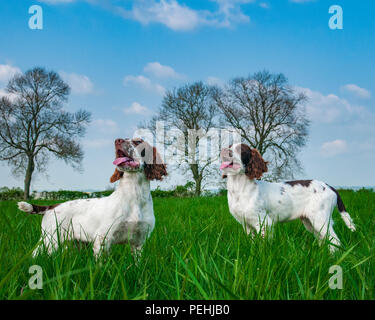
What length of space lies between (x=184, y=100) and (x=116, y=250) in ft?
47.8

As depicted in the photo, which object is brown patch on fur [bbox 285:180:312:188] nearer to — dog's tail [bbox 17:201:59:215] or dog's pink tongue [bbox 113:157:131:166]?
dog's pink tongue [bbox 113:157:131:166]

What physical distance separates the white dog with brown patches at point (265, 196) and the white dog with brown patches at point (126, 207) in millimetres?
1476

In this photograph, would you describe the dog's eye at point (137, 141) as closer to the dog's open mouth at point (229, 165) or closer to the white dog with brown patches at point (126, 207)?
the white dog with brown patches at point (126, 207)

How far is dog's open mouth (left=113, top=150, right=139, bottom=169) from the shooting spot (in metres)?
3.45

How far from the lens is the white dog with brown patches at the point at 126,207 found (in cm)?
351

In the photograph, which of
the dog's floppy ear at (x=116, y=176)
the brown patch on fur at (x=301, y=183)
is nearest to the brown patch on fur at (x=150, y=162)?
the dog's floppy ear at (x=116, y=176)

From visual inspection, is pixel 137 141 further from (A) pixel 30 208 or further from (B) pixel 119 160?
(A) pixel 30 208

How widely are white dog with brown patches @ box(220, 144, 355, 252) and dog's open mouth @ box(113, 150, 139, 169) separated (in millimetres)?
1756

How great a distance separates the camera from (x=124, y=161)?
3463mm

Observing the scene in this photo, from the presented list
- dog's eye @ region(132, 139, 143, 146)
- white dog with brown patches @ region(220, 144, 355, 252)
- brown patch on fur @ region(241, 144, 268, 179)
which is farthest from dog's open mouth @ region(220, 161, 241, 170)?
Result: dog's eye @ region(132, 139, 143, 146)

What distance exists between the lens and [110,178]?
150 inches

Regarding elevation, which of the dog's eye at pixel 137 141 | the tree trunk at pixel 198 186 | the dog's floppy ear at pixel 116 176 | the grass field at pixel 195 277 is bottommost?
the grass field at pixel 195 277
